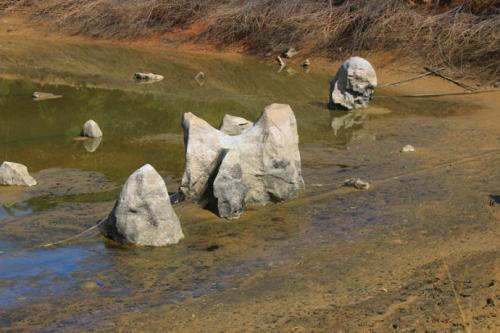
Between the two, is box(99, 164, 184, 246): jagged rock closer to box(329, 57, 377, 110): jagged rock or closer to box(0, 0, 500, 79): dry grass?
box(329, 57, 377, 110): jagged rock

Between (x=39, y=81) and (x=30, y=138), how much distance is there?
4147 millimetres

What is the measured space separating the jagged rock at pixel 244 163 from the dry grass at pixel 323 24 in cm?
662

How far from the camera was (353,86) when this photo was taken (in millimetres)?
11836

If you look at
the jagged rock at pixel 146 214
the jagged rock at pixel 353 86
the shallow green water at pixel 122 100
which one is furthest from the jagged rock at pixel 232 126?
the jagged rock at pixel 353 86

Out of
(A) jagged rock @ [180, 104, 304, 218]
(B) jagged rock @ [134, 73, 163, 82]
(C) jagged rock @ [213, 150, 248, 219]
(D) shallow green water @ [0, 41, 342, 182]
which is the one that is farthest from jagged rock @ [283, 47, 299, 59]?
(C) jagged rock @ [213, 150, 248, 219]

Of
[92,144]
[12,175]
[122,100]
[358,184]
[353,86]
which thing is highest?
[358,184]

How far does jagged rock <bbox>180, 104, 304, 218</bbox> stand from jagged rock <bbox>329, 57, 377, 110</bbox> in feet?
13.5

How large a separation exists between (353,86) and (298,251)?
5.79 m

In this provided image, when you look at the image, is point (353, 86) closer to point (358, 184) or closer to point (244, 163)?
point (358, 184)

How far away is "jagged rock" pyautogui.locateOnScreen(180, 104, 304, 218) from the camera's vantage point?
7246 mm

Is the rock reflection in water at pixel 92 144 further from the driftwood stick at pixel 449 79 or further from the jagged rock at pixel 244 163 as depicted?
the driftwood stick at pixel 449 79

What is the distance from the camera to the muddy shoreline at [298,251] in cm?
523

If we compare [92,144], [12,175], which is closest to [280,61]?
[92,144]

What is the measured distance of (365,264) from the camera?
6.01 meters
